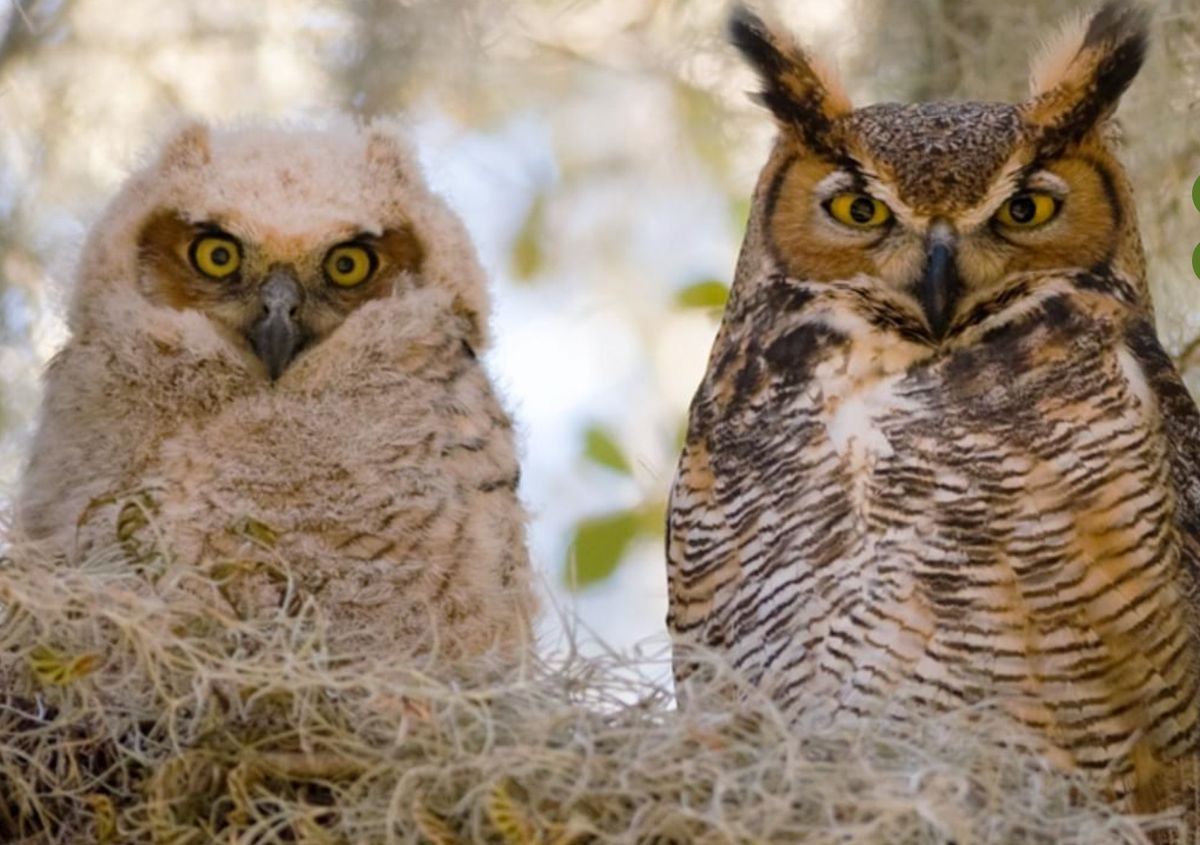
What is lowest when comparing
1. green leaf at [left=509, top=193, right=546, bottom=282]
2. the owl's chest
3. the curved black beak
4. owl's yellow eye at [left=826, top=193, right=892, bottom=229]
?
the owl's chest

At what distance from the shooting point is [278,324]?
1.92 m

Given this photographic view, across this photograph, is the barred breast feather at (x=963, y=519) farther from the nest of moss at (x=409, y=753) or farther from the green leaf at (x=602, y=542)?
the green leaf at (x=602, y=542)

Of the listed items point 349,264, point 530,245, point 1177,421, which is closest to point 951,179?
point 1177,421

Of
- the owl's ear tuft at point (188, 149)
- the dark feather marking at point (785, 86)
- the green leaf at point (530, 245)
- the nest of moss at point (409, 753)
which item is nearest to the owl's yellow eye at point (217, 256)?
the owl's ear tuft at point (188, 149)

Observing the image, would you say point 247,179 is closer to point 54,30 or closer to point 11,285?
point 11,285

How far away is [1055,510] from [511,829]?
2.01ft

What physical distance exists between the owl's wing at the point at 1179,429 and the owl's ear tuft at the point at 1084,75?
19 cm

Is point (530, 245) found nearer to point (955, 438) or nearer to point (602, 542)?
point (602, 542)

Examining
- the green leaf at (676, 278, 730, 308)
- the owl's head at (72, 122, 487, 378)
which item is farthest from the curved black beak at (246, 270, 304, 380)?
the green leaf at (676, 278, 730, 308)

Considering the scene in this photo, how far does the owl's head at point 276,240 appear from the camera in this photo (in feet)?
6.41

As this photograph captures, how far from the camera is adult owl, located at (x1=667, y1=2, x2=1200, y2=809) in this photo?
71.2 inches

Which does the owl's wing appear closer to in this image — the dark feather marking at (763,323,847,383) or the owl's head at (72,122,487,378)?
the dark feather marking at (763,323,847,383)

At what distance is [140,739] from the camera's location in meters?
1.59

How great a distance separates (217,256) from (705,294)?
70 cm
